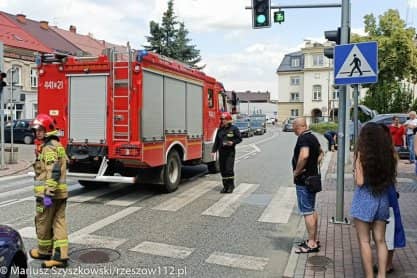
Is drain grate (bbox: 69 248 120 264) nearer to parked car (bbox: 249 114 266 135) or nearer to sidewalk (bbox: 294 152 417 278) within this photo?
sidewalk (bbox: 294 152 417 278)

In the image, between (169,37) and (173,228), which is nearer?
(173,228)

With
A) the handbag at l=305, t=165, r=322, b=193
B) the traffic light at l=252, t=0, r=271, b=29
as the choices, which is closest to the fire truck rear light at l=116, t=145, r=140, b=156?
the handbag at l=305, t=165, r=322, b=193

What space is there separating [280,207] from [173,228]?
2776 mm

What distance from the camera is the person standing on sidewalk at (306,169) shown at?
6.16 metres

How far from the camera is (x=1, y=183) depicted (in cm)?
1276

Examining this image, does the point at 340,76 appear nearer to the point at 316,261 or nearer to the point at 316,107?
the point at 316,261

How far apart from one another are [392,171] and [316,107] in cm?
7657

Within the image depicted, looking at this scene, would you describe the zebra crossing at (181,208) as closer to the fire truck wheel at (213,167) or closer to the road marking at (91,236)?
the road marking at (91,236)

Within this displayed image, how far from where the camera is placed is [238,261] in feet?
19.8

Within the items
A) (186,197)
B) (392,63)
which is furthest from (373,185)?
(392,63)

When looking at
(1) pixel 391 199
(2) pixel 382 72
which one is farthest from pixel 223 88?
(2) pixel 382 72

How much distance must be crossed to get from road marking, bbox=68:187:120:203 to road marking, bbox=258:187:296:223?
370 centimetres

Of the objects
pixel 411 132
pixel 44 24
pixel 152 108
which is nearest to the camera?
pixel 152 108

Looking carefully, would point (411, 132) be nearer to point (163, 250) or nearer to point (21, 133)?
point (163, 250)
